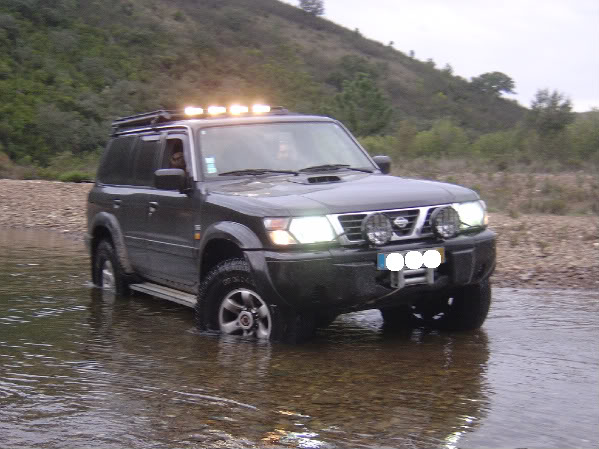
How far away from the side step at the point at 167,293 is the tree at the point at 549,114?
87.7 ft

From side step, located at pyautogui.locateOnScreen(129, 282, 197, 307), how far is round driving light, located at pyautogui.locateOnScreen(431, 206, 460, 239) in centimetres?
209

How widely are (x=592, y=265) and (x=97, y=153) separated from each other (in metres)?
36.1

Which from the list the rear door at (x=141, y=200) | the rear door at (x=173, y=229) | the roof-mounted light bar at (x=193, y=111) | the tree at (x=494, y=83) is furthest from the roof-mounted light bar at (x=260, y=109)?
the tree at (x=494, y=83)

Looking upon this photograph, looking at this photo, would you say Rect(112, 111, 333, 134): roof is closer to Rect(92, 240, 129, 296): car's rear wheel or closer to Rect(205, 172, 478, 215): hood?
Rect(205, 172, 478, 215): hood

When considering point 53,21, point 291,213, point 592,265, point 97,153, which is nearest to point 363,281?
point 291,213

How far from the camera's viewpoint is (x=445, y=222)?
22.5 feet

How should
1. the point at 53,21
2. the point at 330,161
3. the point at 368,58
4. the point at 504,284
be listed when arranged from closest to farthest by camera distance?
the point at 330,161
the point at 504,284
the point at 53,21
the point at 368,58

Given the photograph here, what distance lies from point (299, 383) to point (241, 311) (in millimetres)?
1341

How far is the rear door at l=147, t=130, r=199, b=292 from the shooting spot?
767cm

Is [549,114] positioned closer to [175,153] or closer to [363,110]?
[363,110]

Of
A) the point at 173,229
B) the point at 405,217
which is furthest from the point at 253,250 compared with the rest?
the point at 173,229

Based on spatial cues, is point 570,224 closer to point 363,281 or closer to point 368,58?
point 363,281

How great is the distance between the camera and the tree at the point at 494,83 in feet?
298

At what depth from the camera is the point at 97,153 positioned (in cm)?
4494
